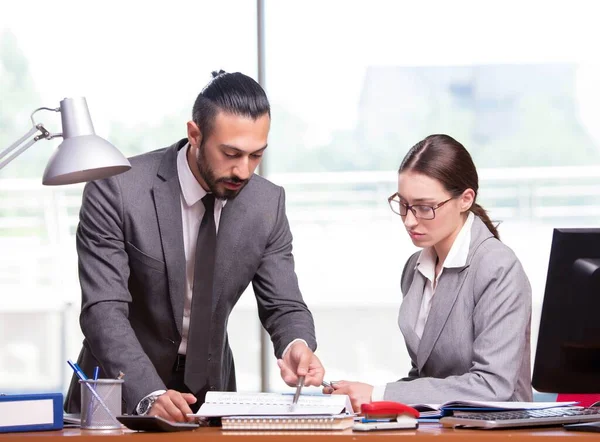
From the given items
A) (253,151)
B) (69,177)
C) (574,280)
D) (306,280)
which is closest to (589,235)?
(574,280)

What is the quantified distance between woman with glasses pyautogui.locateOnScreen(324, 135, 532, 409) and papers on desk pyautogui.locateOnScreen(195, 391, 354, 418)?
30 cm

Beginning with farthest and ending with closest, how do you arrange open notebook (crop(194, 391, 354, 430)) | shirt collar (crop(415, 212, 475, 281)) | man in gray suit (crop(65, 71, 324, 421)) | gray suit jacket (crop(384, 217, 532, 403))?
shirt collar (crop(415, 212, 475, 281)) → man in gray suit (crop(65, 71, 324, 421)) → gray suit jacket (crop(384, 217, 532, 403)) → open notebook (crop(194, 391, 354, 430))

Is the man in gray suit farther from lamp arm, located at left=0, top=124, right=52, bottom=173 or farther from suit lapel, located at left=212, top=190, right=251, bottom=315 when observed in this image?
lamp arm, located at left=0, top=124, right=52, bottom=173

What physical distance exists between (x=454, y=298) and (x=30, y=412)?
3.45 feet

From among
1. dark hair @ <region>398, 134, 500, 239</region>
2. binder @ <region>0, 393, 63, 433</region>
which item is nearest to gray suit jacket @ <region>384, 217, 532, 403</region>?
dark hair @ <region>398, 134, 500, 239</region>

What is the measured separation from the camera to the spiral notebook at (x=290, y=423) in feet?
5.10

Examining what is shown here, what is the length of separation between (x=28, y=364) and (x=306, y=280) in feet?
5.24

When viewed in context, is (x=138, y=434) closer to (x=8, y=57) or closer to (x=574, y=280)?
(x=574, y=280)

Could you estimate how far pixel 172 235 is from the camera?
7.53 ft

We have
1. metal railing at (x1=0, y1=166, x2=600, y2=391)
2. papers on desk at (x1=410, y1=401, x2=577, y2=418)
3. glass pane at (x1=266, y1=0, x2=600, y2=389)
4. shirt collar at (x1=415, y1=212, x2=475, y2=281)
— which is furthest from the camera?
metal railing at (x1=0, y1=166, x2=600, y2=391)

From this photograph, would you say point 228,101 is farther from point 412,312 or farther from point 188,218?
point 412,312

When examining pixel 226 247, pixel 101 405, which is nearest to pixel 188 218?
pixel 226 247

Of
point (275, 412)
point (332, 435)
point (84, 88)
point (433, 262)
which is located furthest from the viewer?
point (84, 88)

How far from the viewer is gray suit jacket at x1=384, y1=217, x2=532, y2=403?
82.6 inches
